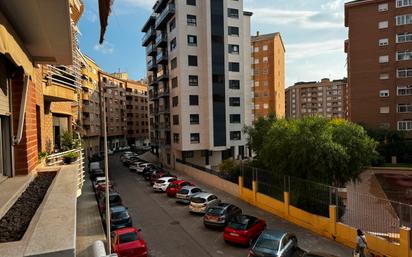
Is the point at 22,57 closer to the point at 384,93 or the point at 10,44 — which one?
the point at 10,44

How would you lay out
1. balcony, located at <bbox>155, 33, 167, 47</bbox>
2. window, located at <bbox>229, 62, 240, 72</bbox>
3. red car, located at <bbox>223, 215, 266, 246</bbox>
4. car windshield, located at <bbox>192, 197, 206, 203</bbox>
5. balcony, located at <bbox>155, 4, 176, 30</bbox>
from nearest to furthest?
red car, located at <bbox>223, 215, 266, 246</bbox> → car windshield, located at <bbox>192, 197, 206, 203</bbox> → balcony, located at <bbox>155, 4, 176, 30</bbox> → window, located at <bbox>229, 62, 240, 72</bbox> → balcony, located at <bbox>155, 33, 167, 47</bbox>

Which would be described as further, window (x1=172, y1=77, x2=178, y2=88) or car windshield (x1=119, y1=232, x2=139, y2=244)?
window (x1=172, y1=77, x2=178, y2=88)

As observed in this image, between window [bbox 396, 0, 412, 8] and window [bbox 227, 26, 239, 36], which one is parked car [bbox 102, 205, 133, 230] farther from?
window [bbox 396, 0, 412, 8]

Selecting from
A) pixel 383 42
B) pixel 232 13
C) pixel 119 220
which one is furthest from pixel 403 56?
pixel 119 220

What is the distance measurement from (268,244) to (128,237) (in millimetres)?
6255

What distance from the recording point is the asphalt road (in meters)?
15.7

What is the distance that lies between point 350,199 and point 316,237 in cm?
289

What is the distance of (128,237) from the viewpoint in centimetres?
1450

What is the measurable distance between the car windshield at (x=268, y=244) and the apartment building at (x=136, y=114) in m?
86.4

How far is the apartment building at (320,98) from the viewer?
122688 millimetres

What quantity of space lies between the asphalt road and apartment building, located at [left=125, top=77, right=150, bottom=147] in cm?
6916

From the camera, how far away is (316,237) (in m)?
17.5

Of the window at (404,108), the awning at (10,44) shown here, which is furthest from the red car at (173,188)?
the window at (404,108)

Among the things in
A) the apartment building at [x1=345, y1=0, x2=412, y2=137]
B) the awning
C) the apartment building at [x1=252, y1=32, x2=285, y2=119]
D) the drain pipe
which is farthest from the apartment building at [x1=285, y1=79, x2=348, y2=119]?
the awning
